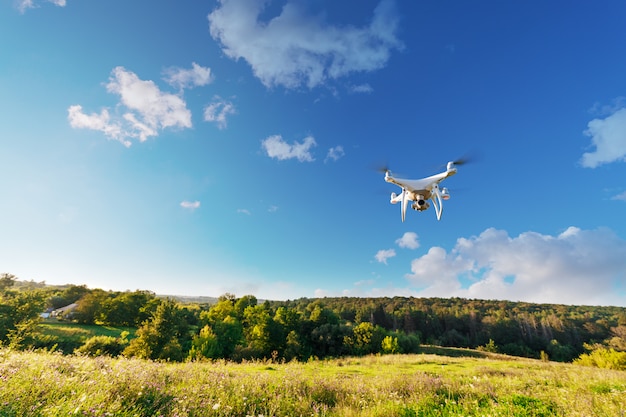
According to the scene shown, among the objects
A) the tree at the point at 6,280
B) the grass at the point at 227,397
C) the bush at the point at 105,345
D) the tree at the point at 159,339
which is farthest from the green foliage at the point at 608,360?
the tree at the point at 6,280

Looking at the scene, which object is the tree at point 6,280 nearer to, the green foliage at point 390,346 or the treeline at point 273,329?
the treeline at point 273,329

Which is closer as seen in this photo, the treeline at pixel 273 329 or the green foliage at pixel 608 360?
the green foliage at pixel 608 360

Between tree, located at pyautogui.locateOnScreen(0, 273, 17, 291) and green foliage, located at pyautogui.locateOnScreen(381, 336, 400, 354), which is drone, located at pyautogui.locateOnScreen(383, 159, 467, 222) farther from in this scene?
tree, located at pyautogui.locateOnScreen(0, 273, 17, 291)

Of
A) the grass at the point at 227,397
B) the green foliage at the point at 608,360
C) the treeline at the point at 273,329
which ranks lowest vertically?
the treeline at the point at 273,329

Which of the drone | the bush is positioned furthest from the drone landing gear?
the bush

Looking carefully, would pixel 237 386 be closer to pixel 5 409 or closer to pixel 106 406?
pixel 106 406

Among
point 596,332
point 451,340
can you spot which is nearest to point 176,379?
point 451,340

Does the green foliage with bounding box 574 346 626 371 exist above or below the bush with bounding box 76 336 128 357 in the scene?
above

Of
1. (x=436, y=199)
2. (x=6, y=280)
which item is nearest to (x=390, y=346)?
(x=436, y=199)
